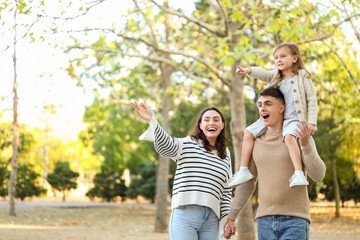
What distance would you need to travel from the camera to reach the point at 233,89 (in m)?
11.4

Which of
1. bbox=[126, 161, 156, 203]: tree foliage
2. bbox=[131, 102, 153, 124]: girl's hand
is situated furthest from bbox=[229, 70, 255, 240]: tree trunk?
bbox=[126, 161, 156, 203]: tree foliage

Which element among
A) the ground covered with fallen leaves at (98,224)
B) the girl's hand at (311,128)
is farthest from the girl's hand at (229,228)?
the ground covered with fallen leaves at (98,224)

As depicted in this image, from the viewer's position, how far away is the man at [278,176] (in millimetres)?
3320

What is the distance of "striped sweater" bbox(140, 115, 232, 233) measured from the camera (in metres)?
4.13

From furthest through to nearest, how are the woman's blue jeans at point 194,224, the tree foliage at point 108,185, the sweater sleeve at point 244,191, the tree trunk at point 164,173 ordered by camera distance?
the tree foliage at point 108,185 < the tree trunk at point 164,173 < the woman's blue jeans at point 194,224 < the sweater sleeve at point 244,191

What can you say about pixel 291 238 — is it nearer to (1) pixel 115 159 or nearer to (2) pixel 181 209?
(2) pixel 181 209

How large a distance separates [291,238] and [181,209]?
1152 millimetres

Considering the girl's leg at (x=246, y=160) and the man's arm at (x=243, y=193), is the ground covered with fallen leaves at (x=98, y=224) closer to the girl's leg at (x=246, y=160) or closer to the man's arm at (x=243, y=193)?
the man's arm at (x=243, y=193)

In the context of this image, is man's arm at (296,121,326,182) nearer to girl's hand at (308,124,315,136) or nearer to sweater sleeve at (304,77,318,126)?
girl's hand at (308,124,315,136)

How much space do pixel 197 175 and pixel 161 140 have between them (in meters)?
0.48

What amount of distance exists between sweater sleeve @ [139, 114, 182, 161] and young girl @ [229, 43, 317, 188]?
62cm

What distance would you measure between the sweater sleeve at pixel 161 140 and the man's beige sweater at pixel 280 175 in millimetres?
797

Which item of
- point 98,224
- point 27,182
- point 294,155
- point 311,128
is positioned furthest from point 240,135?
point 27,182

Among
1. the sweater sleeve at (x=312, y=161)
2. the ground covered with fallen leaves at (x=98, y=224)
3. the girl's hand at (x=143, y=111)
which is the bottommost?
the ground covered with fallen leaves at (x=98, y=224)
